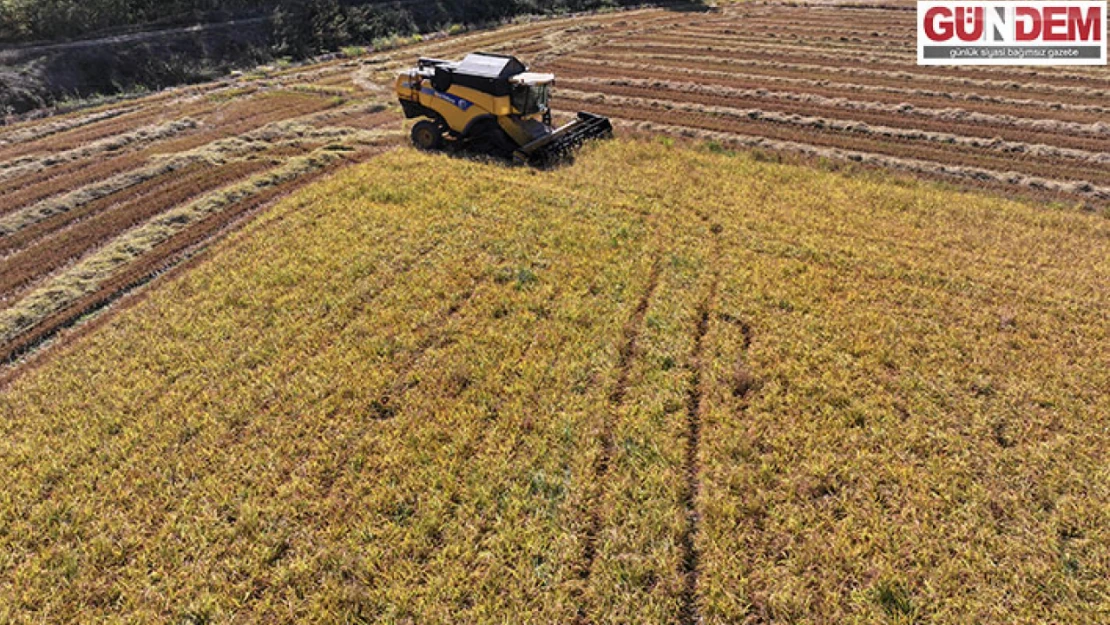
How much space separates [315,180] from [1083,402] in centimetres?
1960

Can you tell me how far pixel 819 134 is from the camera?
2291 centimetres

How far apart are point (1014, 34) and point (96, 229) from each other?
48.9 metres

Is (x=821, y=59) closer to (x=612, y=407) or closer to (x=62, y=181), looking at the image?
(x=612, y=407)

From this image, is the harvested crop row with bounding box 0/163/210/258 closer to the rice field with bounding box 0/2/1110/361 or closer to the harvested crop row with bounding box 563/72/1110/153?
the rice field with bounding box 0/2/1110/361

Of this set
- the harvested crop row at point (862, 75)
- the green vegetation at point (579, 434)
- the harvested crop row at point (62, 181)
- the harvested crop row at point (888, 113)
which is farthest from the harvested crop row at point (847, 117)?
the harvested crop row at point (62, 181)

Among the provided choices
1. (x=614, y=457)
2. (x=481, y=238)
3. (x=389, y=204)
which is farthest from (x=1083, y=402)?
(x=389, y=204)

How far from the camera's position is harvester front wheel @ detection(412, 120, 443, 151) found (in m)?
19.8

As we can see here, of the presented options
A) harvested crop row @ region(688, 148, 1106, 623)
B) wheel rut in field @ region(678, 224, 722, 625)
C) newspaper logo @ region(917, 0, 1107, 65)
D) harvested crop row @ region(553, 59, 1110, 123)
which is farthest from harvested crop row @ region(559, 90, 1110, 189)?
newspaper logo @ region(917, 0, 1107, 65)

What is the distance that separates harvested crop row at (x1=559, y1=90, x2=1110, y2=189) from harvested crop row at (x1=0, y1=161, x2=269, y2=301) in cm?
1680

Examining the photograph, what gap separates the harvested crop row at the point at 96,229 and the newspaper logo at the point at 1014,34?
3745cm

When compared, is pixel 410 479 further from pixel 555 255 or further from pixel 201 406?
pixel 555 255

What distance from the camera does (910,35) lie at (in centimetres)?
3944

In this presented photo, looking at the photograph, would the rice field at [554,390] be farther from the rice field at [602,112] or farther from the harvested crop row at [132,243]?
the rice field at [602,112]

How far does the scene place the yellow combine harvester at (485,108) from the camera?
18234 millimetres
